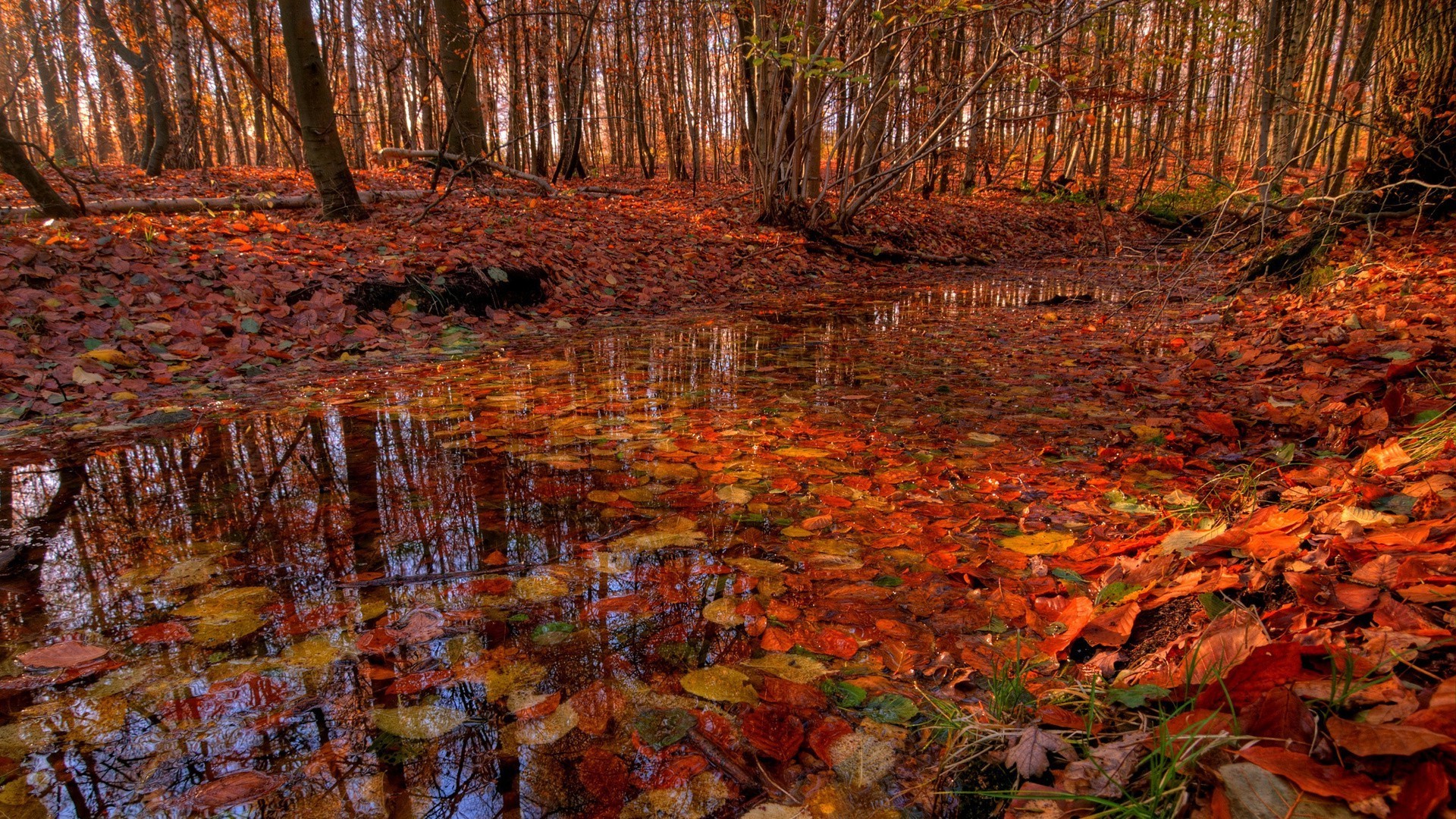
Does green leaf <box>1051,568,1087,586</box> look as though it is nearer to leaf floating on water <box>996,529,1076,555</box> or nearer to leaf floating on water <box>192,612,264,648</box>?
leaf floating on water <box>996,529,1076,555</box>

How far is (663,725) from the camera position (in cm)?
113

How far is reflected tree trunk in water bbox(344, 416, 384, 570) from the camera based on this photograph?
1739 mm

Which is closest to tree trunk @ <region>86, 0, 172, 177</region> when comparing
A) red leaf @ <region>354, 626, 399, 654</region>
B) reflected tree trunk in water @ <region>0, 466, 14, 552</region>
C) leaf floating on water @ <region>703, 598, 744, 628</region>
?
reflected tree trunk in water @ <region>0, 466, 14, 552</region>

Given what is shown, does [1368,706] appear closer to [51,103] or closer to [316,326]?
[316,326]

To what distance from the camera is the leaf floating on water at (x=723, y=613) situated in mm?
1432

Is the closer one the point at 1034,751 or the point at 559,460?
the point at 1034,751

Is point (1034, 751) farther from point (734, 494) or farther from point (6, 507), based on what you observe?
point (6, 507)

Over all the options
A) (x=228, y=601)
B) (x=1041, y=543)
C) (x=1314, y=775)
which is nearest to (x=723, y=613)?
(x=1041, y=543)

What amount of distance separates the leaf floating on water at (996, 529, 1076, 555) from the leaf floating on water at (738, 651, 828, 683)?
70 cm

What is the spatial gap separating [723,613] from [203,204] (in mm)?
7712

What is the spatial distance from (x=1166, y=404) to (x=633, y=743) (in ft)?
8.67

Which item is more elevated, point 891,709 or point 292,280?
point 292,280

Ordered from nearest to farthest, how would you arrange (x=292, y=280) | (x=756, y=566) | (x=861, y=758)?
1. (x=861, y=758)
2. (x=756, y=566)
3. (x=292, y=280)

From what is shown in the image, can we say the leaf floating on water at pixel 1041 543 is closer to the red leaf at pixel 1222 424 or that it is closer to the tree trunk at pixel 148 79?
the red leaf at pixel 1222 424
